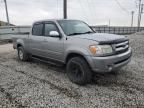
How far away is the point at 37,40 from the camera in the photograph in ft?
20.8

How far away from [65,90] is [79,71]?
0.70m

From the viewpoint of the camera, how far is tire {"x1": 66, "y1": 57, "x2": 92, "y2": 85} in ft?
15.0

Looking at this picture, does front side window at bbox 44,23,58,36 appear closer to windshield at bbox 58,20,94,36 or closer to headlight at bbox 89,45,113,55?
windshield at bbox 58,20,94,36

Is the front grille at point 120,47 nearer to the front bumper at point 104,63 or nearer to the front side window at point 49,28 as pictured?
the front bumper at point 104,63

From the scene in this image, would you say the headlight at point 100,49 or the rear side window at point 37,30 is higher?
the rear side window at point 37,30

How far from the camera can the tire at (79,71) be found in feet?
15.0

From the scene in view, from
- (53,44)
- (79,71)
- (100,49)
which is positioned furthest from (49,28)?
(100,49)

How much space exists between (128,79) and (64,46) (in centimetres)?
217

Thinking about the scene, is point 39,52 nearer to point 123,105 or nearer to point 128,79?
point 128,79

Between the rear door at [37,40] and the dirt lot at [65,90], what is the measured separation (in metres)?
0.79

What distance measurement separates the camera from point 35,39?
21.3 ft

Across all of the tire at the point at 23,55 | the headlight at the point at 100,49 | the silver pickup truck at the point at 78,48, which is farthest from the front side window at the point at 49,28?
the tire at the point at 23,55

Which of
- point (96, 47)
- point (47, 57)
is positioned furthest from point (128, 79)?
point (47, 57)

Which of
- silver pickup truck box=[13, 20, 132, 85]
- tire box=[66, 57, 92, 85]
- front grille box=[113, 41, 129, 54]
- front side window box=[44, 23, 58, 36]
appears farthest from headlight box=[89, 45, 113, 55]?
front side window box=[44, 23, 58, 36]
